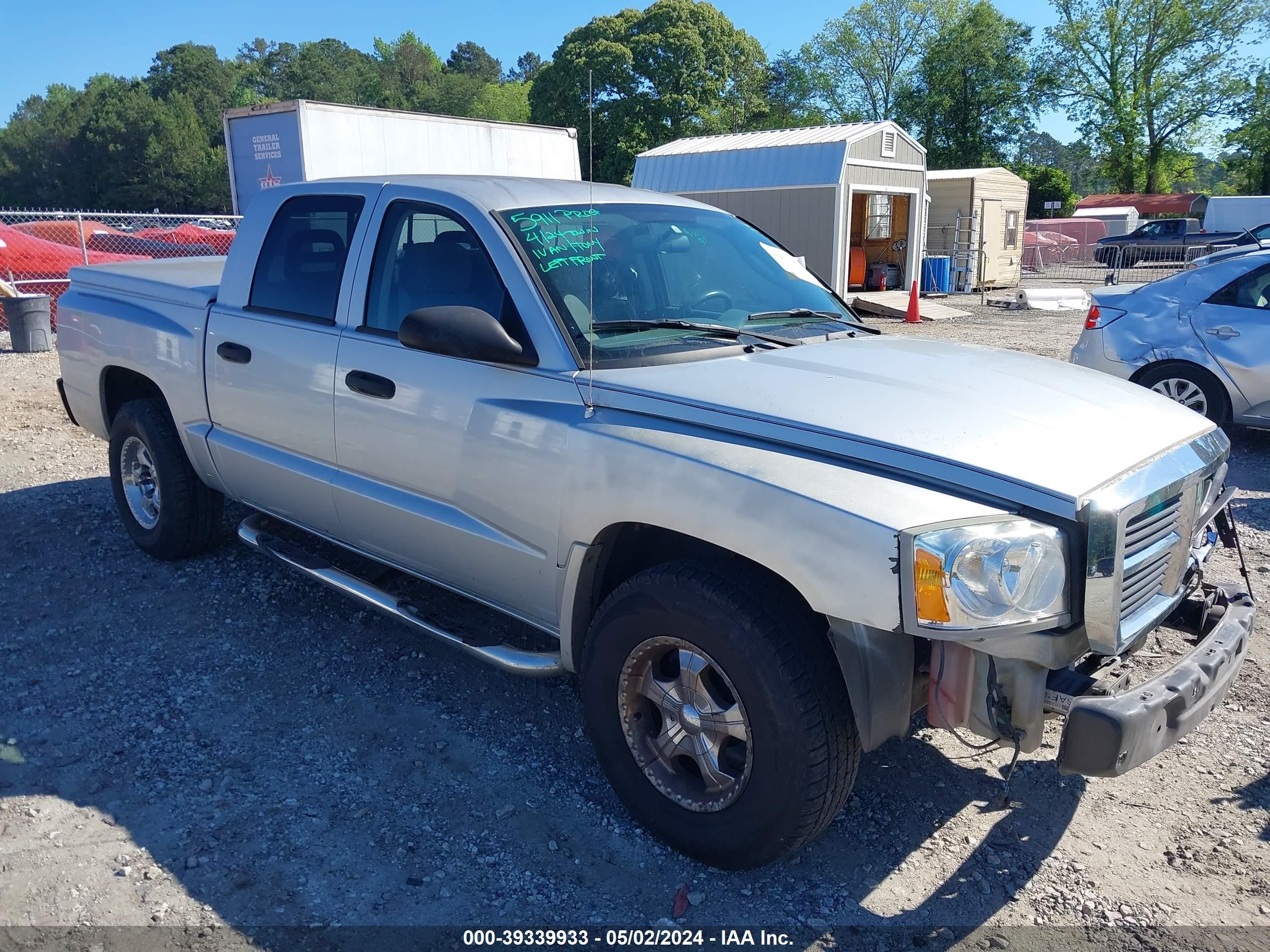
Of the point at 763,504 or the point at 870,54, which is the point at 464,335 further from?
the point at 870,54

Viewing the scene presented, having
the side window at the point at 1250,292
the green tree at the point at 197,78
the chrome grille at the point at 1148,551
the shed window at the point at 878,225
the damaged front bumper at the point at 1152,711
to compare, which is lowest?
the damaged front bumper at the point at 1152,711

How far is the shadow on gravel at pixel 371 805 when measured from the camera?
9.16 feet

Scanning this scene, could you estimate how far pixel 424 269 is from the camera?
12.4 feet

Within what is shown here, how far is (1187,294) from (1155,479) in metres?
6.11

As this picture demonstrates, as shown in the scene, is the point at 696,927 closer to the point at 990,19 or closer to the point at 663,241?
the point at 663,241

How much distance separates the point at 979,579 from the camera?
2324mm

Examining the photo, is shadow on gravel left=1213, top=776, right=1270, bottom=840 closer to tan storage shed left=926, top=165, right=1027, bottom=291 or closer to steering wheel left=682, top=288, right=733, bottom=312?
steering wheel left=682, top=288, right=733, bottom=312

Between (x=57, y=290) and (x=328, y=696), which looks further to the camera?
(x=57, y=290)

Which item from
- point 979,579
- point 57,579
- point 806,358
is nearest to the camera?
point 979,579

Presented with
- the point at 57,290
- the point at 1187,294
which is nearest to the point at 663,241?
the point at 1187,294

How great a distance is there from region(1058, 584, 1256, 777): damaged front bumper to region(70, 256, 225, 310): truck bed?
4.05 metres

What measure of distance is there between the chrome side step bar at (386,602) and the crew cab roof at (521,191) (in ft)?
4.97

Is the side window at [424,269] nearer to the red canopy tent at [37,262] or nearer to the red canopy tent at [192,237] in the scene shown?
the red canopy tent at [37,262]

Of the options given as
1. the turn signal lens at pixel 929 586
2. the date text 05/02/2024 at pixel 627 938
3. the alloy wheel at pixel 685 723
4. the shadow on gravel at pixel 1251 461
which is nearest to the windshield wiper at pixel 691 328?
the alloy wheel at pixel 685 723
